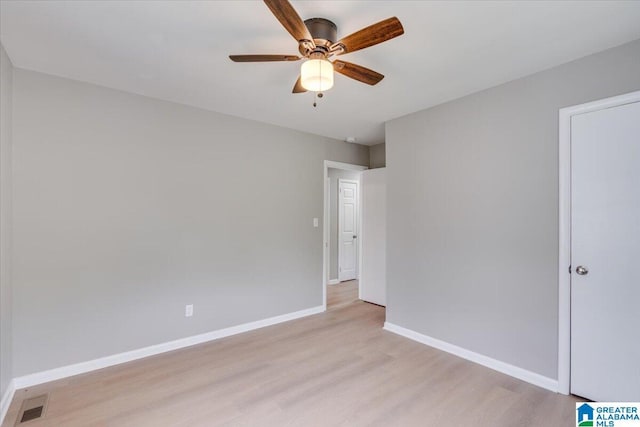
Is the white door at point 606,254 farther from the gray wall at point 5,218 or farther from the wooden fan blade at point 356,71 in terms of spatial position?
the gray wall at point 5,218

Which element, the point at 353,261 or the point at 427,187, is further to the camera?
the point at 353,261

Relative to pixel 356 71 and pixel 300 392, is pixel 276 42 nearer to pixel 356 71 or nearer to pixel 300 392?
pixel 356 71

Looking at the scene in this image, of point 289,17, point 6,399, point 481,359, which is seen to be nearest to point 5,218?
point 6,399

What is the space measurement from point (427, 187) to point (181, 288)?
2.85 m

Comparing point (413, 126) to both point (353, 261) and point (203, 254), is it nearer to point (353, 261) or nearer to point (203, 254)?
point (203, 254)

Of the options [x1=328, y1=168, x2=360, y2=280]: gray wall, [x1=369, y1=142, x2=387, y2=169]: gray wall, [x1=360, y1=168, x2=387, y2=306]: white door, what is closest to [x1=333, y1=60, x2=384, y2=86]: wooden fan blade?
[x1=360, y1=168, x2=387, y2=306]: white door

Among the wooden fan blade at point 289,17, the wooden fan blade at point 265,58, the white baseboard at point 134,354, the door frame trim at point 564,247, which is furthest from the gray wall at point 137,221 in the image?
the door frame trim at point 564,247

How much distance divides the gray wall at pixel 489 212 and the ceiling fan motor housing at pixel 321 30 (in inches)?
70.1

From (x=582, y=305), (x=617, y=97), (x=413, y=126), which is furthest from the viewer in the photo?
(x=413, y=126)

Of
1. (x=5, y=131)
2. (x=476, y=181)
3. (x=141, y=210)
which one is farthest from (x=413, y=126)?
(x=5, y=131)

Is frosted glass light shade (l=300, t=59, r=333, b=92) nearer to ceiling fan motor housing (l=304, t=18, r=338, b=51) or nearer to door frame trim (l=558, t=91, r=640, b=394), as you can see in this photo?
ceiling fan motor housing (l=304, t=18, r=338, b=51)

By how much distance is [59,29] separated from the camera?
1932 mm

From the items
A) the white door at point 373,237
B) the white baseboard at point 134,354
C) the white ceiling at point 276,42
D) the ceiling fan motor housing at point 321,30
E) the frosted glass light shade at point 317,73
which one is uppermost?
the white ceiling at point 276,42

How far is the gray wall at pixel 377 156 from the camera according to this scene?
193 inches
